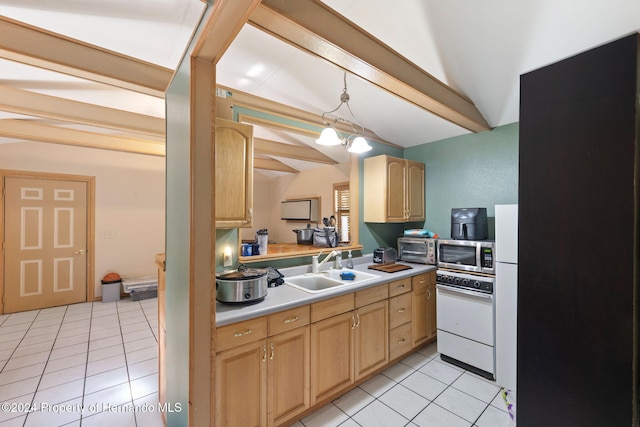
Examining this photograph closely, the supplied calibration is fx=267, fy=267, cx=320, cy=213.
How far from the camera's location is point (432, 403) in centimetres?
210

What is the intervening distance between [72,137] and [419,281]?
16.3 ft

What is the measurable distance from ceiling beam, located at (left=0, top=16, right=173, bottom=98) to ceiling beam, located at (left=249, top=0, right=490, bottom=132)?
1.26 meters

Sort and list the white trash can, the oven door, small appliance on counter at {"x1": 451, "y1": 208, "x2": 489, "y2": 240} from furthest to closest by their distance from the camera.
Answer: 1. the white trash can
2. small appliance on counter at {"x1": 451, "y1": 208, "x2": 489, "y2": 240}
3. the oven door

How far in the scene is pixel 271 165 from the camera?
243 inches

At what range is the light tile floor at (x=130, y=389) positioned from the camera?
194 cm

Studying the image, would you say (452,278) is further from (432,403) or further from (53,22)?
(53,22)

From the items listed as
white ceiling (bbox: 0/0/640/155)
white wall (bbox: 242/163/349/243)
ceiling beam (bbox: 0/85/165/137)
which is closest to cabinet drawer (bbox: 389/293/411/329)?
white ceiling (bbox: 0/0/640/155)

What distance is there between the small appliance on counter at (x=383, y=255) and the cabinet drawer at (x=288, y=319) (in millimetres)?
1455

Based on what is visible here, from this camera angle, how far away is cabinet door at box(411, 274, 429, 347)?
276 cm

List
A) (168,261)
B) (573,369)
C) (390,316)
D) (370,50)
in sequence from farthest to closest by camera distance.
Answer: (390,316)
(370,50)
(168,261)
(573,369)

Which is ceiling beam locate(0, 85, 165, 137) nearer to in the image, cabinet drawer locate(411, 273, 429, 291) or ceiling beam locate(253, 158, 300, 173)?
ceiling beam locate(253, 158, 300, 173)

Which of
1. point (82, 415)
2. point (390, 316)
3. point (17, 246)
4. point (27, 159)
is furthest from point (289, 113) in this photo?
point (17, 246)

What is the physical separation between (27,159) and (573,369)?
6201mm

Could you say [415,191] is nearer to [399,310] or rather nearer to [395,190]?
[395,190]
